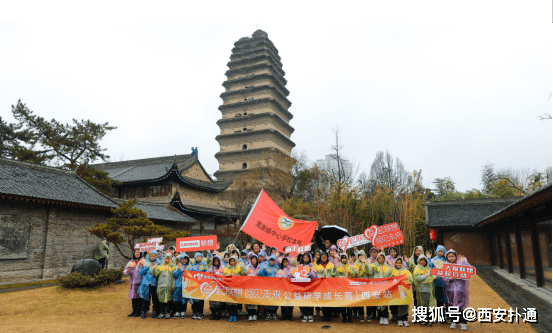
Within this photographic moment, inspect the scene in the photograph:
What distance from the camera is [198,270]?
25.0 feet

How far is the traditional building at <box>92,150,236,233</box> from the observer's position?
25.0 m

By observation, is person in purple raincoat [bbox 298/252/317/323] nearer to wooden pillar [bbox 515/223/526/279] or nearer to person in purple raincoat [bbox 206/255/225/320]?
person in purple raincoat [bbox 206/255/225/320]

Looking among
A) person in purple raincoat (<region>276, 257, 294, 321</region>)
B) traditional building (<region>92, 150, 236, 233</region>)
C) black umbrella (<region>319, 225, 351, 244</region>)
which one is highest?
traditional building (<region>92, 150, 236, 233</region>)

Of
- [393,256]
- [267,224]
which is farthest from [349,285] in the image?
[267,224]

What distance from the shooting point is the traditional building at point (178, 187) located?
25.0m

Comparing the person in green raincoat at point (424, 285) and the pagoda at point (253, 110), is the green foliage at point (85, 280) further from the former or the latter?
the pagoda at point (253, 110)

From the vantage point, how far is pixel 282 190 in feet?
97.1

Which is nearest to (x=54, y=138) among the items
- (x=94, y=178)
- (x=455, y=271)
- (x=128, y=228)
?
(x=94, y=178)

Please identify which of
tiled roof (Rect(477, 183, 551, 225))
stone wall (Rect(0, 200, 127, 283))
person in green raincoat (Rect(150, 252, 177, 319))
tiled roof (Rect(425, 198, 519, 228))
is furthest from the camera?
tiled roof (Rect(425, 198, 519, 228))

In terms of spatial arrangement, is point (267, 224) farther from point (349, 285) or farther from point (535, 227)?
point (535, 227)

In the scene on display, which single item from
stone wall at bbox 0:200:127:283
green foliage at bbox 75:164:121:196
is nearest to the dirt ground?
stone wall at bbox 0:200:127:283

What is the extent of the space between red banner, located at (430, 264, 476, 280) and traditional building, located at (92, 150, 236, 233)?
18656 millimetres

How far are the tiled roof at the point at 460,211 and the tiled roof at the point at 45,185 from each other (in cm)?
1595

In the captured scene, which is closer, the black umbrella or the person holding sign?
the person holding sign
